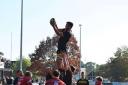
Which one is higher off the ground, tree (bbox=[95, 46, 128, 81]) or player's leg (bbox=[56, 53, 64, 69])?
tree (bbox=[95, 46, 128, 81])

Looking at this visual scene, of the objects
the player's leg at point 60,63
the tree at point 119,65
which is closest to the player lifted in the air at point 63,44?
the player's leg at point 60,63

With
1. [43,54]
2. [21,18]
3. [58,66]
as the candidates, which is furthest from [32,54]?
[58,66]

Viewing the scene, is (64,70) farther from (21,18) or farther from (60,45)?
(21,18)

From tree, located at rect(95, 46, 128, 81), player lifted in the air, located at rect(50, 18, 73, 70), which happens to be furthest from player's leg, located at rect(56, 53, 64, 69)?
tree, located at rect(95, 46, 128, 81)

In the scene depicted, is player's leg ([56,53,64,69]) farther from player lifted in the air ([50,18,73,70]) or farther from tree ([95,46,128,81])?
tree ([95,46,128,81])

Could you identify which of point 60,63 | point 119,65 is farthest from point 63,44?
point 119,65

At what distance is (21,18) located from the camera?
39188 millimetres

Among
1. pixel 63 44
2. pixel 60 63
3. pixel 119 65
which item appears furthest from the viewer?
pixel 119 65

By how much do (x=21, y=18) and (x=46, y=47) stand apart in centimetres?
4602

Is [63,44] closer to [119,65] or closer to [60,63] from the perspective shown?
[60,63]

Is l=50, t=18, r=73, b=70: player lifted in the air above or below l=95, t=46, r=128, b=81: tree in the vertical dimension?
below

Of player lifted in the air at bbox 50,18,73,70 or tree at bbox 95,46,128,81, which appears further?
tree at bbox 95,46,128,81

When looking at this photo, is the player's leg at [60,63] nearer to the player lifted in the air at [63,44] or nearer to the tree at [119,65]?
the player lifted in the air at [63,44]

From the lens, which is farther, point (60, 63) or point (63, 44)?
point (63, 44)
